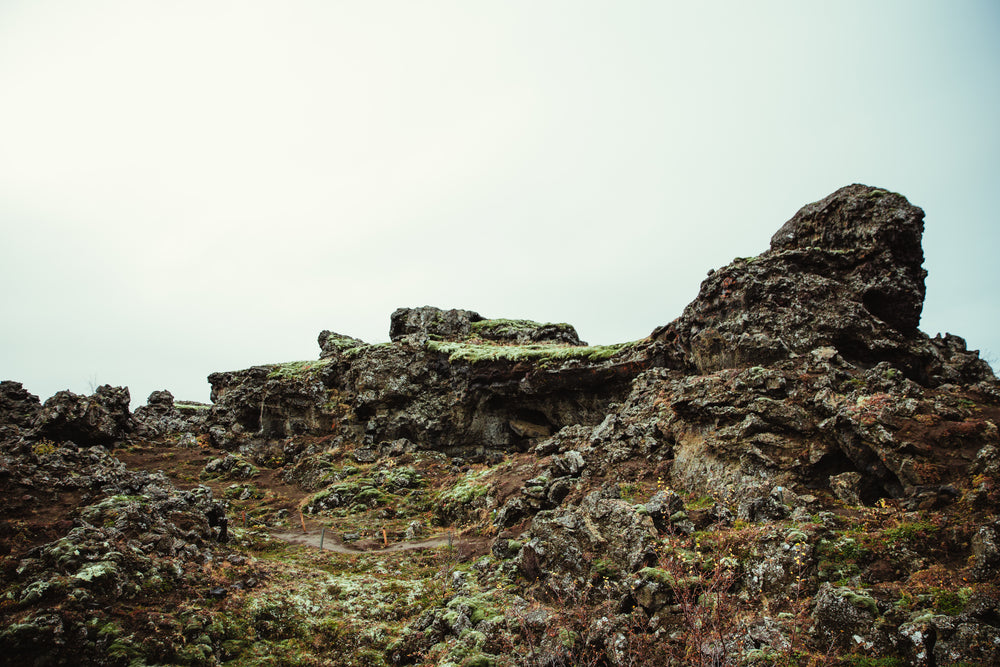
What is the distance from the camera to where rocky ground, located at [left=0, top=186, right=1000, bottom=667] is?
750 centimetres

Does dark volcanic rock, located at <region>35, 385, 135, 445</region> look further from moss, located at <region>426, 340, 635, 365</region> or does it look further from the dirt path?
moss, located at <region>426, 340, 635, 365</region>

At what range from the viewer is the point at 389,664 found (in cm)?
945

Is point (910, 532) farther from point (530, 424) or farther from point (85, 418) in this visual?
point (85, 418)

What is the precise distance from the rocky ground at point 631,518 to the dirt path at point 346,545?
0.16 meters

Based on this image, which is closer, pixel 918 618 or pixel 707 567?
pixel 918 618

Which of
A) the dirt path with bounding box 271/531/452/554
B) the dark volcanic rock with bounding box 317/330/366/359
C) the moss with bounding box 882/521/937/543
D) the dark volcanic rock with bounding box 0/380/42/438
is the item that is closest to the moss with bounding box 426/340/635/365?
the dark volcanic rock with bounding box 317/330/366/359

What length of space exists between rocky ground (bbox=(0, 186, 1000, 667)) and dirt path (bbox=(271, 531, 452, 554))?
16cm

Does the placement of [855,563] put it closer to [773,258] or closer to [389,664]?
[389,664]

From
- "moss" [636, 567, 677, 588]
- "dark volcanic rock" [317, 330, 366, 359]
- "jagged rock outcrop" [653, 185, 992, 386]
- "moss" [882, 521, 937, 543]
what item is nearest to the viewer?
"moss" [882, 521, 937, 543]

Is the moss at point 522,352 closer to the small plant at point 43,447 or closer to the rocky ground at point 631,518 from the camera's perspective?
the rocky ground at point 631,518

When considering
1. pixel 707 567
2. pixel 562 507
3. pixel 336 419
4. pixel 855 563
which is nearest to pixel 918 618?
pixel 855 563

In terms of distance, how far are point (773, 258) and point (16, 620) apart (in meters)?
25.2

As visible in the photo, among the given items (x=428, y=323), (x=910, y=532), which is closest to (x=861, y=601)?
(x=910, y=532)

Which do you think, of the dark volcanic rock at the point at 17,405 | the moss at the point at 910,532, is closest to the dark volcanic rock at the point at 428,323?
the dark volcanic rock at the point at 17,405
